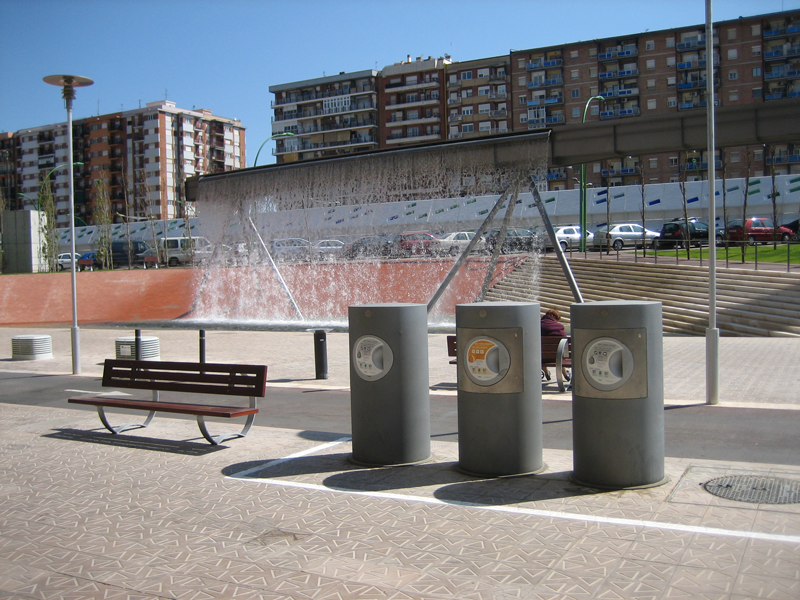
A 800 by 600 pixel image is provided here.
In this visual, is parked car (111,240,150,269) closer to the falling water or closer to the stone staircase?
the falling water

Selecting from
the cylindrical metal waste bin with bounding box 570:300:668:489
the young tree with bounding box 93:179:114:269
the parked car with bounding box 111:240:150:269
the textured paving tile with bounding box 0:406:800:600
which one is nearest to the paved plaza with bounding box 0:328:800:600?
the textured paving tile with bounding box 0:406:800:600

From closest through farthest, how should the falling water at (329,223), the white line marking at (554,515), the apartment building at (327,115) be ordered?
the white line marking at (554,515)
the falling water at (329,223)
the apartment building at (327,115)

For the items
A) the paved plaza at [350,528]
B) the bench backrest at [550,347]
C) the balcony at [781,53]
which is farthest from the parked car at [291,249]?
the balcony at [781,53]

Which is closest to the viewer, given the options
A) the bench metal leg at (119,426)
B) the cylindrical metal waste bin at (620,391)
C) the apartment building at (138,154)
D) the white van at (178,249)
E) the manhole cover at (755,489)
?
the manhole cover at (755,489)

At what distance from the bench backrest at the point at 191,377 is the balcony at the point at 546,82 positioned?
88321 mm

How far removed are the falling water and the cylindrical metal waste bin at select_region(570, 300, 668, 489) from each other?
12422 millimetres

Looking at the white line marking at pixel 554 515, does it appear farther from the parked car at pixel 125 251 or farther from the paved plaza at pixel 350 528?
the parked car at pixel 125 251

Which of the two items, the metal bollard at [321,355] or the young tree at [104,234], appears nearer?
the metal bollard at [321,355]

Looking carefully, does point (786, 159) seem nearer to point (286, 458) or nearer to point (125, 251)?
point (125, 251)

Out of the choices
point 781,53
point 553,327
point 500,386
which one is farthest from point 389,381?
point 781,53

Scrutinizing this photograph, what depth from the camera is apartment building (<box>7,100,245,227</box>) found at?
10331 centimetres

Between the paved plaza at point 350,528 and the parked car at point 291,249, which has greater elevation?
the parked car at point 291,249

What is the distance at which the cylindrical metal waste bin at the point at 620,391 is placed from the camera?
16.8 feet

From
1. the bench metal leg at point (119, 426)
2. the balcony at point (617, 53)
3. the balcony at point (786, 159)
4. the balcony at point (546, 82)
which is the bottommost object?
the bench metal leg at point (119, 426)
